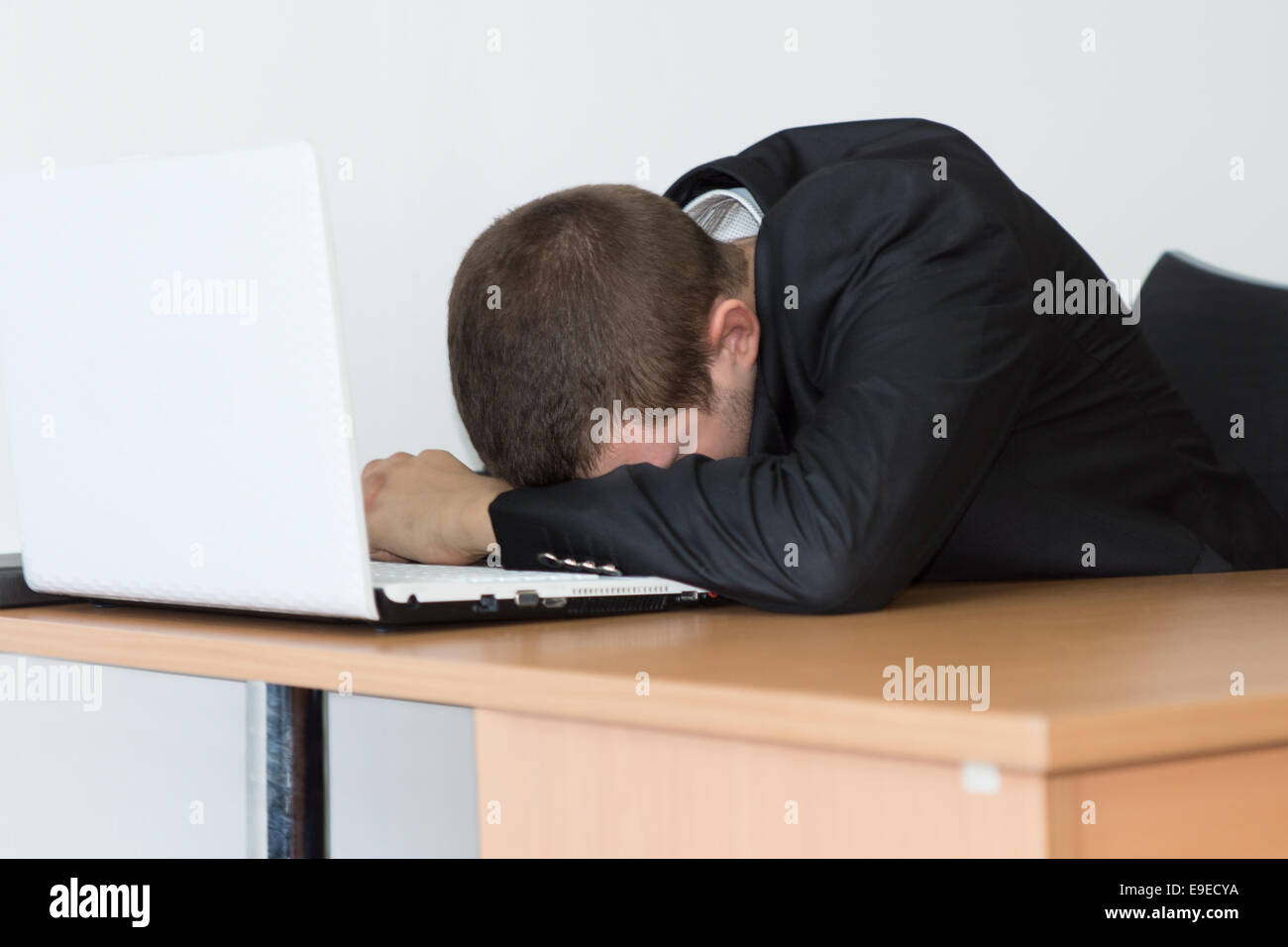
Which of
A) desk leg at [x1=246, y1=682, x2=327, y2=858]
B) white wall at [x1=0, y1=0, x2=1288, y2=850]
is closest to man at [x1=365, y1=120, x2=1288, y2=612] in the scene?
desk leg at [x1=246, y1=682, x2=327, y2=858]

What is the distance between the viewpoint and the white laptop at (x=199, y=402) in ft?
2.31

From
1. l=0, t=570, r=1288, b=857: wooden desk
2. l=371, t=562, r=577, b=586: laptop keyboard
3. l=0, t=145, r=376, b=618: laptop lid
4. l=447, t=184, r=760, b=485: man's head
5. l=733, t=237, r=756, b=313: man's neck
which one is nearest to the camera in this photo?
l=0, t=570, r=1288, b=857: wooden desk

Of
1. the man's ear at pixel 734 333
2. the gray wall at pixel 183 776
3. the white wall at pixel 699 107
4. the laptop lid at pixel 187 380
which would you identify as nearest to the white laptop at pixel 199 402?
the laptop lid at pixel 187 380

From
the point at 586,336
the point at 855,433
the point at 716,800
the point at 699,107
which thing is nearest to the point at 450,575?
the point at 586,336

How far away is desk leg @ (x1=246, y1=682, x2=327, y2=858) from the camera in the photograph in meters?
1.04

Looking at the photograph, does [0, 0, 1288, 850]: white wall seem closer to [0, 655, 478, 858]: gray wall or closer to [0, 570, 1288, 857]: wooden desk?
[0, 655, 478, 858]: gray wall

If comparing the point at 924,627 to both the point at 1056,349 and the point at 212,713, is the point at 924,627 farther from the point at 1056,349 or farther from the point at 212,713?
the point at 212,713

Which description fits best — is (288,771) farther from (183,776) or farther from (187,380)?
(183,776)

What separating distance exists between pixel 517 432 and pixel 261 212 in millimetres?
339

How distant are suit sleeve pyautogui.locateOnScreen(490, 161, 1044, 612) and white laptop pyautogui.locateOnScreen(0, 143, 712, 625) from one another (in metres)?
0.05

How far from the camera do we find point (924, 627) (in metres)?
0.78

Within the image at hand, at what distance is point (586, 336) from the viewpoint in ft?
3.21

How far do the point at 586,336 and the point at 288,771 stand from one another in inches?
16.2
